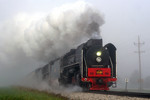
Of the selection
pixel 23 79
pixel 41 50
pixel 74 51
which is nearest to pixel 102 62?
pixel 74 51

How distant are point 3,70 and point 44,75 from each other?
486 cm

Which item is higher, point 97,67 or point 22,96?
point 97,67

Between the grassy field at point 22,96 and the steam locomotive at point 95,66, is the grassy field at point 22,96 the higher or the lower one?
the lower one

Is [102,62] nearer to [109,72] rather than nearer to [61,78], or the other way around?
[109,72]

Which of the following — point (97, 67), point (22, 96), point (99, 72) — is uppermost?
point (97, 67)

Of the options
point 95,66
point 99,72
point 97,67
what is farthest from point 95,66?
point 99,72

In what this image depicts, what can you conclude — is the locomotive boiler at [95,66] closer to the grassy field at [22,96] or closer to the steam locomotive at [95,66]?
the steam locomotive at [95,66]

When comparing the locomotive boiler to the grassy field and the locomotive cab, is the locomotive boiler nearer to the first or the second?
the locomotive cab

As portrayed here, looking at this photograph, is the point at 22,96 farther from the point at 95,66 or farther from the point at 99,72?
the point at 95,66

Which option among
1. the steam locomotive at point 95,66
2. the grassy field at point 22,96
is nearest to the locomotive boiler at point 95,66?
the steam locomotive at point 95,66

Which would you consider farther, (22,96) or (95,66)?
(95,66)

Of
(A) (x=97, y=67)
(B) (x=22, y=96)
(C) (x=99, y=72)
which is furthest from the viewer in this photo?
(A) (x=97, y=67)

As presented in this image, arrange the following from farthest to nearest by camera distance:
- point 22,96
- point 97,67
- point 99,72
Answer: point 97,67
point 99,72
point 22,96

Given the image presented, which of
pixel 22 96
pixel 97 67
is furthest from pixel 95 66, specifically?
pixel 22 96
